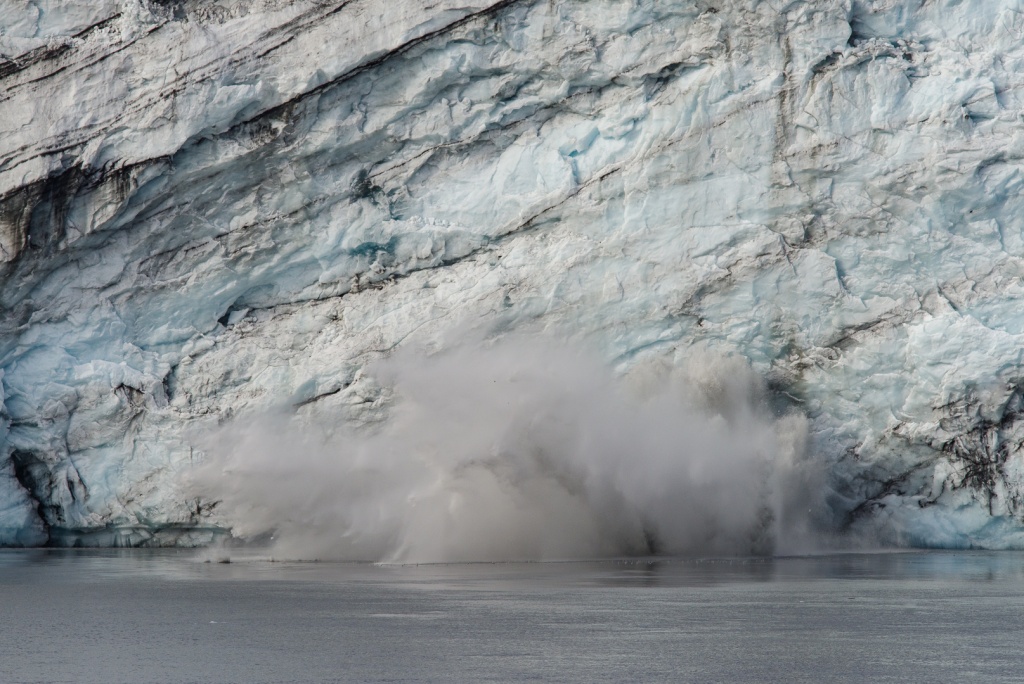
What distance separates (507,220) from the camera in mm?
19797

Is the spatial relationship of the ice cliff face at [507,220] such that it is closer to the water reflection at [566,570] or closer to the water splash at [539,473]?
the water splash at [539,473]

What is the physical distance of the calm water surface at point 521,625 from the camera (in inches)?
298

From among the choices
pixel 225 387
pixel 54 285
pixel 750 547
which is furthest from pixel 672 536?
pixel 54 285

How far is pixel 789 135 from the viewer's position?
19078 mm

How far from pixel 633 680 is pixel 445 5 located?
14173 millimetres

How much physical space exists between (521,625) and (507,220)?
433 inches

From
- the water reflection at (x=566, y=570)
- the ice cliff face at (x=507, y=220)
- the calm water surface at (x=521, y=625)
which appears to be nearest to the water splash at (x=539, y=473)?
the water reflection at (x=566, y=570)

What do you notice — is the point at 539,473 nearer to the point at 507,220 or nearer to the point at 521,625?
the point at 507,220

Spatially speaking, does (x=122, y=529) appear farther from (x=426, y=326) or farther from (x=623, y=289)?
(x=623, y=289)

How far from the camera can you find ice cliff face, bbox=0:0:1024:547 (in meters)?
18.6

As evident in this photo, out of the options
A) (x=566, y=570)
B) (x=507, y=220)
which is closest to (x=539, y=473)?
(x=566, y=570)

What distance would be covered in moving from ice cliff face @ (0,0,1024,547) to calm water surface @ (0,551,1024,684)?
14.1 feet

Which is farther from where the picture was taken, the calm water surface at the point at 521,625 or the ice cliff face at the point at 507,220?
the ice cliff face at the point at 507,220

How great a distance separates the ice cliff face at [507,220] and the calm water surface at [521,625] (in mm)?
4305
